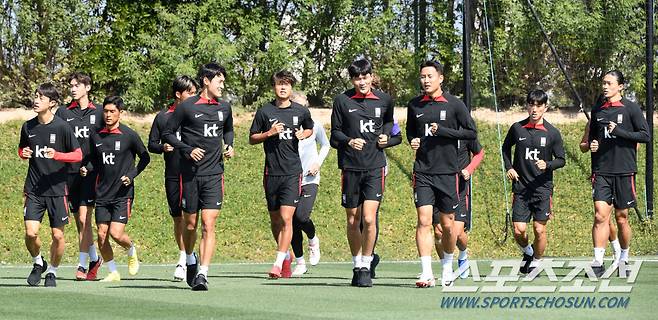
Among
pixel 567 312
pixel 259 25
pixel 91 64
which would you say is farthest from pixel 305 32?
pixel 567 312

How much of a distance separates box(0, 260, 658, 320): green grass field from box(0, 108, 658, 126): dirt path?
48.0 feet

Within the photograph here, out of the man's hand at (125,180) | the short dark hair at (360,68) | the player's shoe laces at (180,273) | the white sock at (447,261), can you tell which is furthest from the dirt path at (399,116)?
the white sock at (447,261)

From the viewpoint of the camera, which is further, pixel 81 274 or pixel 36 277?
pixel 81 274

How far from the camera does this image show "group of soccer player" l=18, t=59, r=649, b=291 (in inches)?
498

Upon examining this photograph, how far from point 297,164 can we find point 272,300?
3661mm

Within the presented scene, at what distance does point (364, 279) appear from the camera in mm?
12773

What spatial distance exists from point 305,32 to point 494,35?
19.0 feet

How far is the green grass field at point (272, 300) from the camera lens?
9.59m

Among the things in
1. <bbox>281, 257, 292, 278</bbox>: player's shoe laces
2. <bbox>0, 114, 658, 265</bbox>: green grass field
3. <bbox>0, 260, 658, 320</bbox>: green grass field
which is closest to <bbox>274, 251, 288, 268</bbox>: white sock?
<bbox>0, 260, 658, 320</bbox>: green grass field

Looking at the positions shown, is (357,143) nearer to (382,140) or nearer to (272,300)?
(382,140)

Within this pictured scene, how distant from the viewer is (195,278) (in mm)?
12203

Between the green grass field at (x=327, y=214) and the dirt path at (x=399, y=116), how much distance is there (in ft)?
1.81

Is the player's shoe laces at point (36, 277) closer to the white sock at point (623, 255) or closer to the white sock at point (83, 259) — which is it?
the white sock at point (83, 259)

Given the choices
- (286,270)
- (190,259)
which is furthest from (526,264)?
(190,259)
